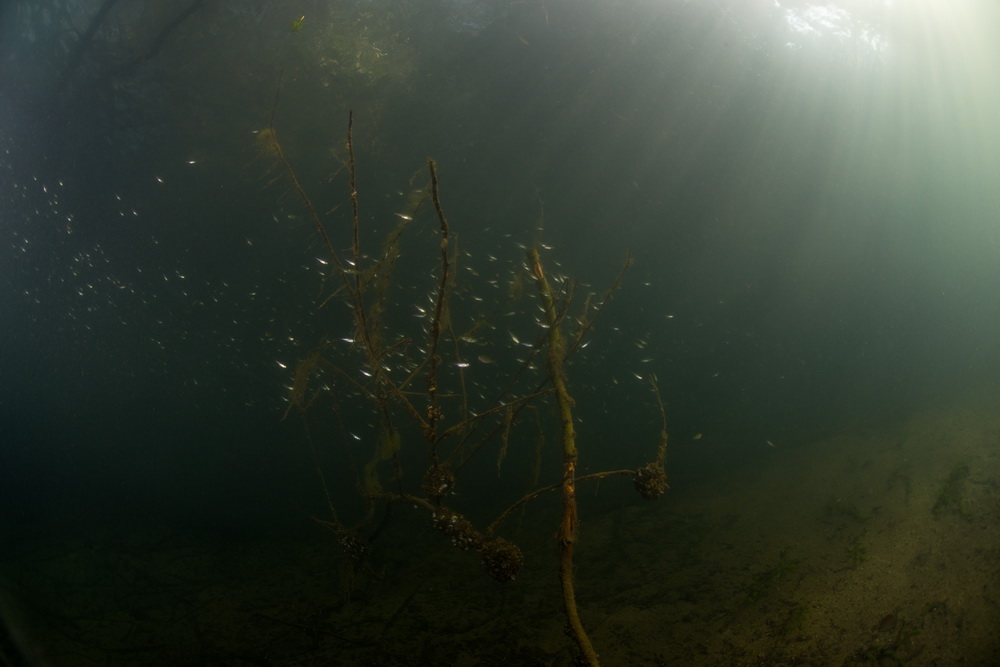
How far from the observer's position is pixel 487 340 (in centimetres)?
820

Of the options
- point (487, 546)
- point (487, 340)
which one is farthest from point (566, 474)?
point (487, 340)

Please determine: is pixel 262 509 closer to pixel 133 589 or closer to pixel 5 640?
pixel 133 589

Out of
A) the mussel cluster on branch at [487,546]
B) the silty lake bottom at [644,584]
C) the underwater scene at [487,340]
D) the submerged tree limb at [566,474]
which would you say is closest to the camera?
the submerged tree limb at [566,474]

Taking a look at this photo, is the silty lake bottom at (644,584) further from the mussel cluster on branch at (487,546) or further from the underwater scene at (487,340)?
the mussel cluster on branch at (487,546)

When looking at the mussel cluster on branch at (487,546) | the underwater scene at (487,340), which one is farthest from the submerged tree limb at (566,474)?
the mussel cluster on branch at (487,546)

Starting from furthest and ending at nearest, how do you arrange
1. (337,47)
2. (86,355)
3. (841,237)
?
(86,355), (841,237), (337,47)

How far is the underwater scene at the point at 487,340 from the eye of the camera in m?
3.01

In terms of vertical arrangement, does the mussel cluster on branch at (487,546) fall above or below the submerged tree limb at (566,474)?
below

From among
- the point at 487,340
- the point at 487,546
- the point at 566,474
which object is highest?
the point at 566,474

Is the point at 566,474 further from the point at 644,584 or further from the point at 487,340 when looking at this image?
the point at 487,340

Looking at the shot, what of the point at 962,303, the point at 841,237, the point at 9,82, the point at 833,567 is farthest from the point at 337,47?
the point at 962,303

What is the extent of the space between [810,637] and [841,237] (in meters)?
12.9

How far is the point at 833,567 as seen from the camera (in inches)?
119

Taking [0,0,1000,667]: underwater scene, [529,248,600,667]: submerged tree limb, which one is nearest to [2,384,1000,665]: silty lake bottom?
[0,0,1000,667]: underwater scene
